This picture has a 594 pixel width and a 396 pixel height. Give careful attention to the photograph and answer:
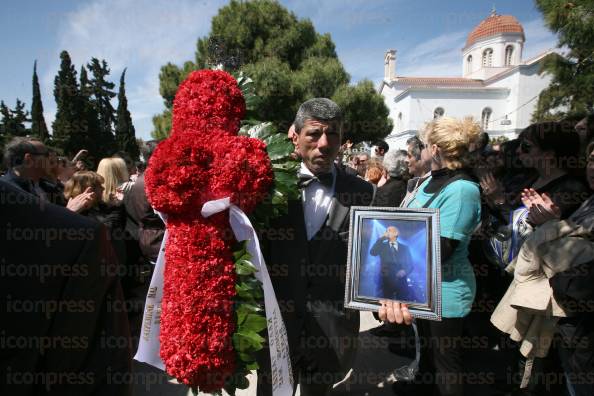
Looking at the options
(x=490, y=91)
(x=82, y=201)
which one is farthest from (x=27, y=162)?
(x=490, y=91)

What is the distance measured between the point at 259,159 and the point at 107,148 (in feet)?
70.7

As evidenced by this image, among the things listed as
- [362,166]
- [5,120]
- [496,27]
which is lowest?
[362,166]

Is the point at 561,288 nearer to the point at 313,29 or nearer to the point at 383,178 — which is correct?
the point at 383,178

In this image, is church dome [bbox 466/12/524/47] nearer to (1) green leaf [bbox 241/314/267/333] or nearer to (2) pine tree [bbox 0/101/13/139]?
(2) pine tree [bbox 0/101/13/139]

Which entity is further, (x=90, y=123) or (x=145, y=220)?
(x=90, y=123)

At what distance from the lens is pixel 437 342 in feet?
7.60

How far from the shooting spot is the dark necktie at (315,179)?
192 centimetres

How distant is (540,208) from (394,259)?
139 centimetres

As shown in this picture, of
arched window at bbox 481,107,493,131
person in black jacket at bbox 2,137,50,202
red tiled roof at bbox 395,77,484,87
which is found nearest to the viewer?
person in black jacket at bbox 2,137,50,202

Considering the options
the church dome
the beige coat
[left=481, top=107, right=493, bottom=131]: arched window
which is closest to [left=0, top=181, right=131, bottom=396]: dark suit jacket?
the beige coat

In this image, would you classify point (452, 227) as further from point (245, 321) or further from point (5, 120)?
point (5, 120)

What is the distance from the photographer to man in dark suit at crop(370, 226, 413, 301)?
167cm

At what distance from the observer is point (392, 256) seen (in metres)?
1.70

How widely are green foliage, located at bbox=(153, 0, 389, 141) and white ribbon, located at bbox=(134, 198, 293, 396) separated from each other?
16.6 m
